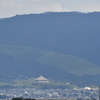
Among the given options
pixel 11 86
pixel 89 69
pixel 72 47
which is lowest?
pixel 11 86

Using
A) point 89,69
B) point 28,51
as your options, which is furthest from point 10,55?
point 89,69

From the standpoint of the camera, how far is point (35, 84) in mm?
144125

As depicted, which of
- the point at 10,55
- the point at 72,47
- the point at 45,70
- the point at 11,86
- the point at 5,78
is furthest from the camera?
the point at 72,47

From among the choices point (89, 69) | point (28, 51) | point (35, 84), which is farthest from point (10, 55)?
point (35, 84)

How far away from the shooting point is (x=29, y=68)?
17775 cm

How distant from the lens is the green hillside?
171m

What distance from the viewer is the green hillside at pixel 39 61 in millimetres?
170750

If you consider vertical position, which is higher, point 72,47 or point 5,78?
point 72,47

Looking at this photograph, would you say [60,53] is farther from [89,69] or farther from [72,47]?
[89,69]

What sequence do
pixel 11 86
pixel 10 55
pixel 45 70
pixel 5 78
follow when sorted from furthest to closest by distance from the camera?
pixel 10 55 → pixel 45 70 → pixel 5 78 → pixel 11 86

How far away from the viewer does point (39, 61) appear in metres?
182

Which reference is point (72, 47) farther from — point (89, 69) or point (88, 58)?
point (89, 69)

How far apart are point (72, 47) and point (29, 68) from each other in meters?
23.9

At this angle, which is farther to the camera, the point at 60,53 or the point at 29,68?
the point at 60,53
